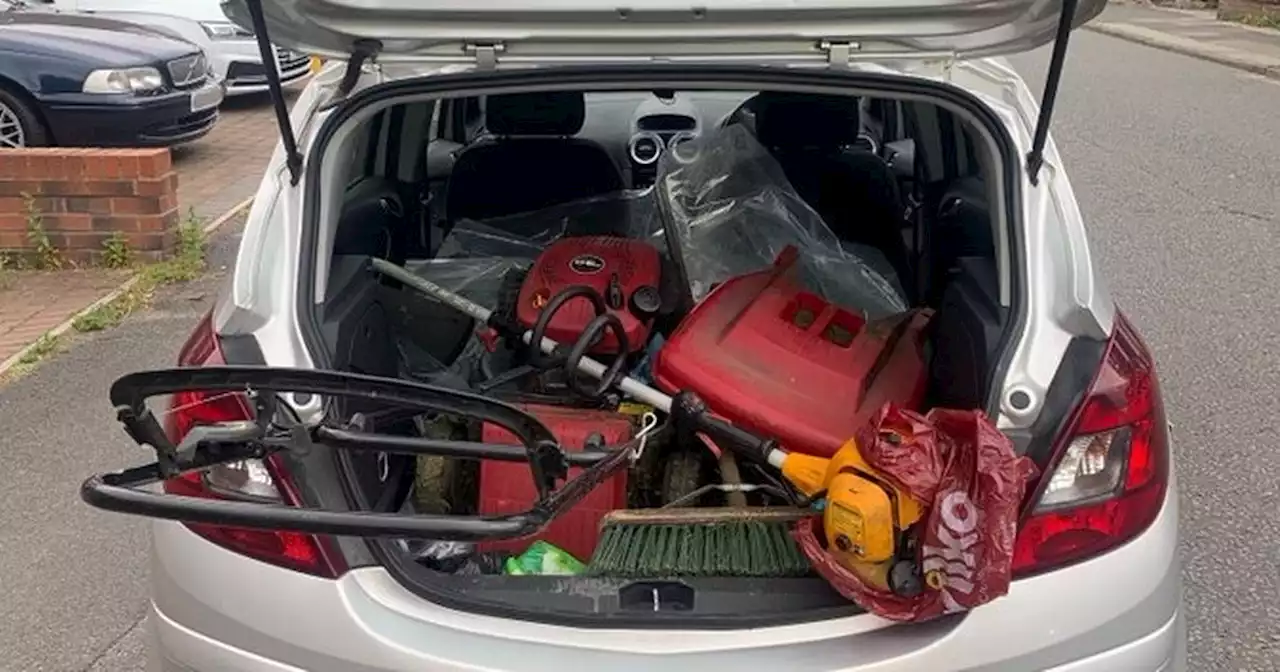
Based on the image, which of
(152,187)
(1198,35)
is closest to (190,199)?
(152,187)

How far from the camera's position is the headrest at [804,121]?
3975 mm

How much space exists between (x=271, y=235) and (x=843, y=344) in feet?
3.81

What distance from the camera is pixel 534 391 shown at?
2943 millimetres

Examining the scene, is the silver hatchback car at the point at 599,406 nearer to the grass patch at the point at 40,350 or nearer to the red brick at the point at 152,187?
the grass patch at the point at 40,350

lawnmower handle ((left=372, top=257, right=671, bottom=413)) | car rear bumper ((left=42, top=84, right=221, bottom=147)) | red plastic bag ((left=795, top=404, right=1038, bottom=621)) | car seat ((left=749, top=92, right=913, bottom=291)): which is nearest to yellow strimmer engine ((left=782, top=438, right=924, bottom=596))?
red plastic bag ((left=795, top=404, right=1038, bottom=621))

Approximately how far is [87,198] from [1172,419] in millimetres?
4938

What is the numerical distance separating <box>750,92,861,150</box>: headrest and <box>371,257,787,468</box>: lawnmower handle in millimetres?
1276

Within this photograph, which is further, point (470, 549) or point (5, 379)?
point (5, 379)

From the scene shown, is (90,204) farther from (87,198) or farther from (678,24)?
(678,24)

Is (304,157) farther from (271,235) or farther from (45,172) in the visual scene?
(45,172)

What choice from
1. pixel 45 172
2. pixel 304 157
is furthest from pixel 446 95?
pixel 45 172

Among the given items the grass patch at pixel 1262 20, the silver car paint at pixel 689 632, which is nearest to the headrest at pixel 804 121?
the silver car paint at pixel 689 632

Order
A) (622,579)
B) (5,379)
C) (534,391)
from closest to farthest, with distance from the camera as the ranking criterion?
(622,579)
(534,391)
(5,379)

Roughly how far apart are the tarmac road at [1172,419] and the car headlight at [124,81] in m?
1.31
